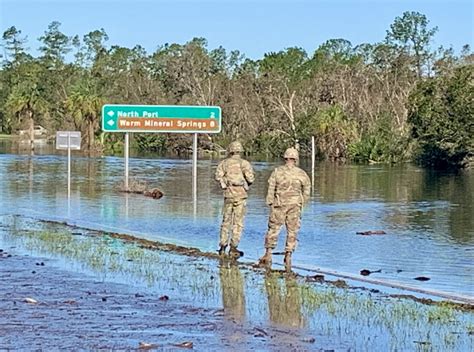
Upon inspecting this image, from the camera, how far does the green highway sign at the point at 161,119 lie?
37312 mm

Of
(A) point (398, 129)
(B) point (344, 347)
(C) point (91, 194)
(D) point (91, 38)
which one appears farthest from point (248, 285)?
(D) point (91, 38)

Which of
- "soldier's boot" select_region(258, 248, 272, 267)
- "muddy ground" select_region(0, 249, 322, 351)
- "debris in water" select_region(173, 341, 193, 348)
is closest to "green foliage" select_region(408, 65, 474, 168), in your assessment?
"soldier's boot" select_region(258, 248, 272, 267)

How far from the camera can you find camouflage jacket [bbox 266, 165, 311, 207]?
1416cm

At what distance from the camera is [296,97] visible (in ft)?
293

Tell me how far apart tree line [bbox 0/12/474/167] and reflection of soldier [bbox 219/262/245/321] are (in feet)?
165

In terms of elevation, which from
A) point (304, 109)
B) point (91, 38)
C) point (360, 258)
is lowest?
point (360, 258)

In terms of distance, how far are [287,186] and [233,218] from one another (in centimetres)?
187

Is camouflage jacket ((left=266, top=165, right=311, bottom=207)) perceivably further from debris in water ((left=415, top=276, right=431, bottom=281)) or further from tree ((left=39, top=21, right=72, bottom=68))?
tree ((left=39, top=21, right=72, bottom=68))

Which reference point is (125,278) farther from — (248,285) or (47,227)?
(47,227)

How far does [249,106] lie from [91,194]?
61170mm

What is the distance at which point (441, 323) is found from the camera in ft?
32.7

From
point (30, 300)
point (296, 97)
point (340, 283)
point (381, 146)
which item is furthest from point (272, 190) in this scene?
point (296, 97)

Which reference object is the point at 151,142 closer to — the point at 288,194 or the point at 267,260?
the point at 267,260

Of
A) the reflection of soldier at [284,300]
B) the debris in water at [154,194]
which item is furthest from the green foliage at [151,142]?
the reflection of soldier at [284,300]
